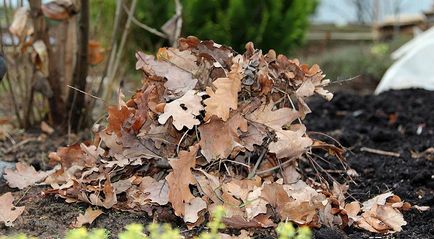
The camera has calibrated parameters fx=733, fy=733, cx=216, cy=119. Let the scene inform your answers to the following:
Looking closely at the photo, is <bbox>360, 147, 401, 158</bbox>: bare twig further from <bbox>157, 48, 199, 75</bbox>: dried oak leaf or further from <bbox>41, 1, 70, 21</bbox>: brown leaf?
<bbox>41, 1, 70, 21</bbox>: brown leaf

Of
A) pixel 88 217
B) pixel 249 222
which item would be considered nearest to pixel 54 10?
pixel 88 217

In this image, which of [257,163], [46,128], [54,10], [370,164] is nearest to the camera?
[257,163]

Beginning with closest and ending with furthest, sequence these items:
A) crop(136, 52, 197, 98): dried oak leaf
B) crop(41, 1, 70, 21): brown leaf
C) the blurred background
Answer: crop(136, 52, 197, 98): dried oak leaf → crop(41, 1, 70, 21): brown leaf → the blurred background

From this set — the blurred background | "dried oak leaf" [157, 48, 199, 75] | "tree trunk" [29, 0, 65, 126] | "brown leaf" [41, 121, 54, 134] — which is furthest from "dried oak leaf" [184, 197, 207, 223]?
"brown leaf" [41, 121, 54, 134]

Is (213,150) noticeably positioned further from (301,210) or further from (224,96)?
(301,210)

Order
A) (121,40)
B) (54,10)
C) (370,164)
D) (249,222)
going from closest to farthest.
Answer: (249,222) → (370,164) → (54,10) → (121,40)

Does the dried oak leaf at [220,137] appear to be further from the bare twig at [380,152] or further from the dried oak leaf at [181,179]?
the bare twig at [380,152]

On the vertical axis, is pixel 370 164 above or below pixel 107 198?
below
